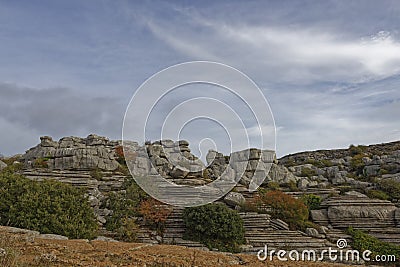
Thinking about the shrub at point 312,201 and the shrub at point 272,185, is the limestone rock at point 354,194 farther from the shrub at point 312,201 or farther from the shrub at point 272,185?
the shrub at point 272,185

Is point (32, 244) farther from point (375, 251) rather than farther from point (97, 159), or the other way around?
point (97, 159)

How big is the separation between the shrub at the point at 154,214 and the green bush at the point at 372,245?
8.59 m

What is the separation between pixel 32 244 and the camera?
17.1ft

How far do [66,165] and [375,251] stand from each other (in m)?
22.4

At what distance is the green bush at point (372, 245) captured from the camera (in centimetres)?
1652

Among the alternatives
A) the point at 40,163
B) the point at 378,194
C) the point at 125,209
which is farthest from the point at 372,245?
the point at 40,163

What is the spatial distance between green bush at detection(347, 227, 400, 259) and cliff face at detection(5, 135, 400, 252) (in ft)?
2.36

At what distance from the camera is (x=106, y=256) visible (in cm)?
459

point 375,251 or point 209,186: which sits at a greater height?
point 209,186

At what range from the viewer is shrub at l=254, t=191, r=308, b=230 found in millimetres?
19825

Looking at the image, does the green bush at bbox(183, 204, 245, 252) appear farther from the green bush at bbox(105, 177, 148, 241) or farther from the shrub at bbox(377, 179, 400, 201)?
the shrub at bbox(377, 179, 400, 201)

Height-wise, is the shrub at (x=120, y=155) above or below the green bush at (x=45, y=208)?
above

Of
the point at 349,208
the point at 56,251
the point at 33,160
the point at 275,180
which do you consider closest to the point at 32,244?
the point at 56,251

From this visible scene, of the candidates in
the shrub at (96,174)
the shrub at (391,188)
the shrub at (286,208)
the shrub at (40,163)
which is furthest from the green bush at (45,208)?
the shrub at (391,188)
